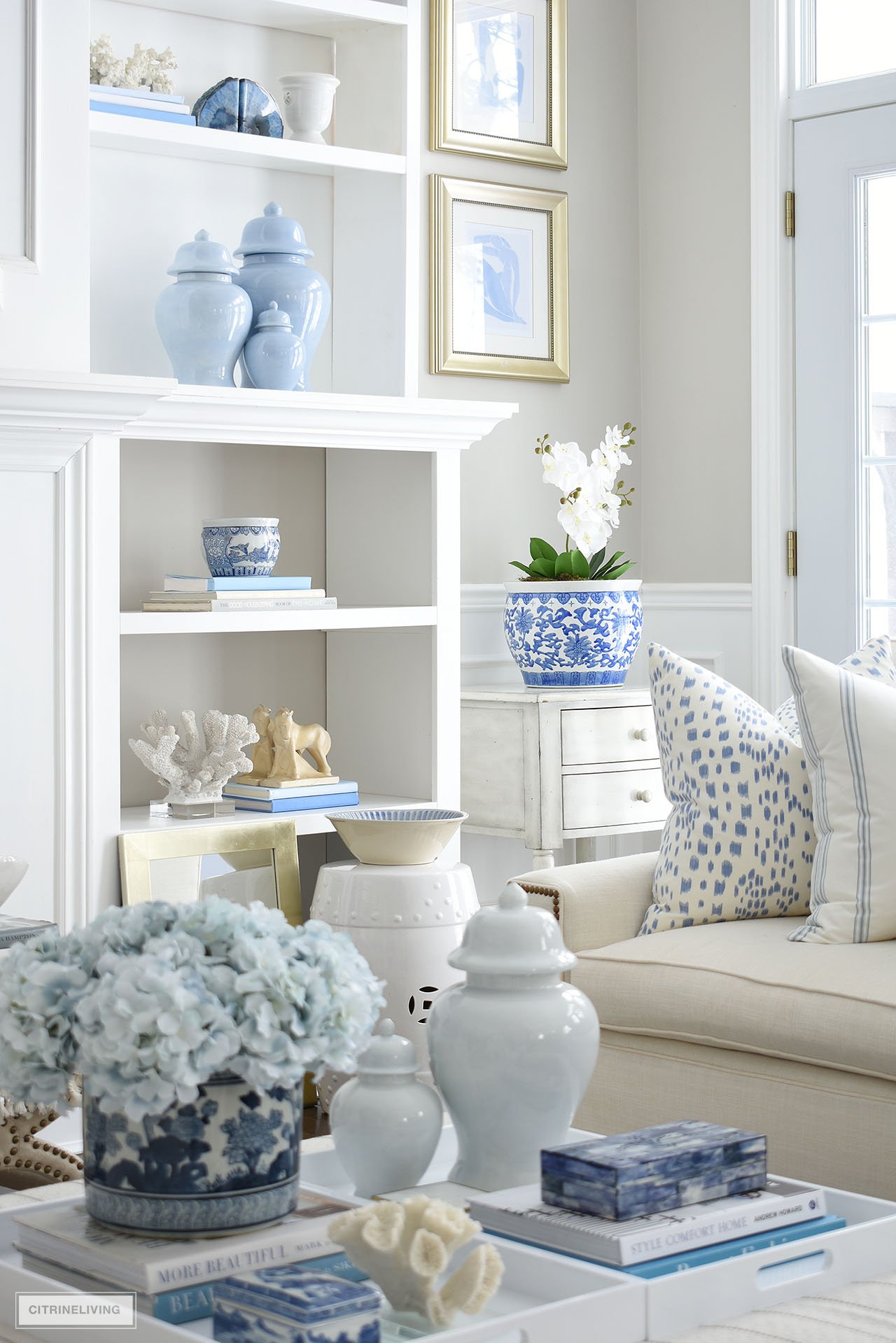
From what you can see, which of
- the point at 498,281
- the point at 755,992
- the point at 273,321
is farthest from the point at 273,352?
the point at 755,992

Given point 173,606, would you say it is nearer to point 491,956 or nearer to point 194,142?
point 194,142

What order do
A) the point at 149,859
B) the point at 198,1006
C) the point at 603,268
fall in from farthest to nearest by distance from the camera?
the point at 603,268
the point at 149,859
the point at 198,1006

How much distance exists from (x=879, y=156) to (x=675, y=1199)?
3085 millimetres

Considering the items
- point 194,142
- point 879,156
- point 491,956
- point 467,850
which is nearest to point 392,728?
point 467,850

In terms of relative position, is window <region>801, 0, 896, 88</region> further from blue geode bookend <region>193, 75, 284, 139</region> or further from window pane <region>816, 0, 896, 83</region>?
blue geode bookend <region>193, 75, 284, 139</region>

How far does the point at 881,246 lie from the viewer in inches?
151

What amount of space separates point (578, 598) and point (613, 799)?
0.44 meters

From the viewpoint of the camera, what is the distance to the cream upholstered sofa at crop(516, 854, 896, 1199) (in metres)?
2.07

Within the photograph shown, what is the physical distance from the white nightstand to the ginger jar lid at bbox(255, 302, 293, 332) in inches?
35.9

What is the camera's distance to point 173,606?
10.1ft

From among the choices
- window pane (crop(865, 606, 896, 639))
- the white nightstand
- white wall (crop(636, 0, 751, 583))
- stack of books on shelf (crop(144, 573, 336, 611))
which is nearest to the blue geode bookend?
stack of books on shelf (crop(144, 573, 336, 611))

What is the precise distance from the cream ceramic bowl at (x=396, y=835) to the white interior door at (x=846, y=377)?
5.49 ft

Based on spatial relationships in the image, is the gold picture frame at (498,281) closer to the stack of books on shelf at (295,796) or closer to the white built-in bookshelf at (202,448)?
the white built-in bookshelf at (202,448)

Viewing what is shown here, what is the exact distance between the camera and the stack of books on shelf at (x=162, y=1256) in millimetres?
1180
